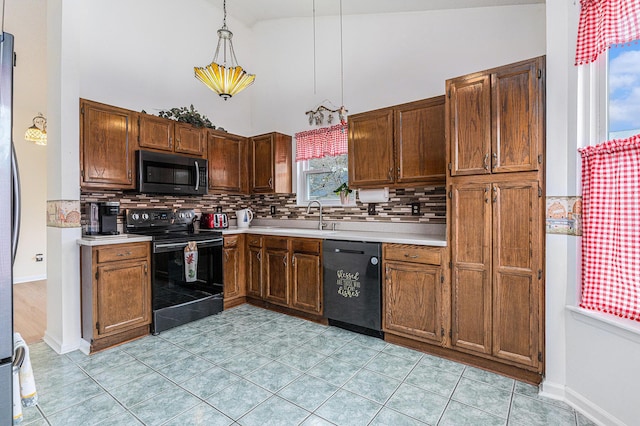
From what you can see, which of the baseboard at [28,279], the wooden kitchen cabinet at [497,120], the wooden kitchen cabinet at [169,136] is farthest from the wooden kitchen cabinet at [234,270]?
the baseboard at [28,279]

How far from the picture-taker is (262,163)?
4.27m

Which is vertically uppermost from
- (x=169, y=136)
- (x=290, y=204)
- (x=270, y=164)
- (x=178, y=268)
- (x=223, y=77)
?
(x=223, y=77)

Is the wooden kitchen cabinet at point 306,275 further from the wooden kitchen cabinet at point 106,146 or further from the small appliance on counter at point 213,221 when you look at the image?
the wooden kitchen cabinet at point 106,146

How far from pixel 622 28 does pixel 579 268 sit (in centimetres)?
133

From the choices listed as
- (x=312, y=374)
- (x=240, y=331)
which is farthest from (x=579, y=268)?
(x=240, y=331)

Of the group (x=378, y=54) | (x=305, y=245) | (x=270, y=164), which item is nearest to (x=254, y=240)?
(x=305, y=245)

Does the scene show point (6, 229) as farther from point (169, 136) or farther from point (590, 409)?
point (169, 136)

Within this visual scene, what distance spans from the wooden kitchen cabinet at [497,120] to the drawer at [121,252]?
2819mm

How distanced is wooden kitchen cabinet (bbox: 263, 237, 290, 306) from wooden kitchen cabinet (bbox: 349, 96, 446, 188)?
1064mm

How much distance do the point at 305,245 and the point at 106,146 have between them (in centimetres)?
214

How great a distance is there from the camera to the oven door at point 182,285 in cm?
302

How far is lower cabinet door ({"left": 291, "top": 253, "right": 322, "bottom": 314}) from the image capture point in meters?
3.24

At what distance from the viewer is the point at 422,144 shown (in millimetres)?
2854

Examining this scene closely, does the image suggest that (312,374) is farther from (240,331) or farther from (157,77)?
(157,77)
